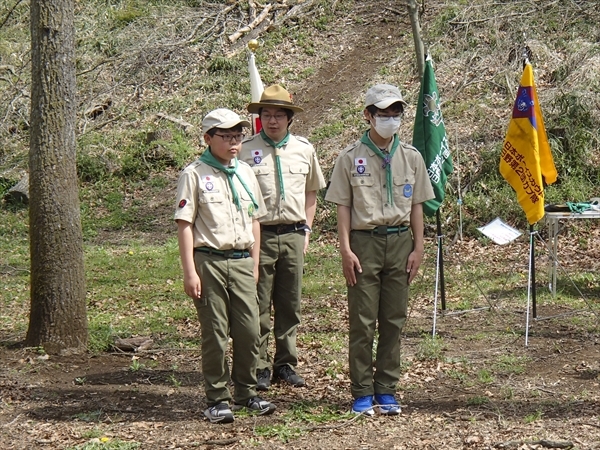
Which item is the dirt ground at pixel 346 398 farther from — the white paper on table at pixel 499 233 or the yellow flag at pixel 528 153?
the yellow flag at pixel 528 153

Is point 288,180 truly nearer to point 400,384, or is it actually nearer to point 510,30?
point 400,384

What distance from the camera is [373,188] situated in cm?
560

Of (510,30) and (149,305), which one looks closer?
(149,305)

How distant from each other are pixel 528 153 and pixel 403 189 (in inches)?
103

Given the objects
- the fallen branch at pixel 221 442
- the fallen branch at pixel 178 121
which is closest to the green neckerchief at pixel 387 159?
the fallen branch at pixel 221 442

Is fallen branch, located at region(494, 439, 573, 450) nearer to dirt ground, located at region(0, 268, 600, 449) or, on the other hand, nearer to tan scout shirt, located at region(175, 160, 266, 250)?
dirt ground, located at region(0, 268, 600, 449)

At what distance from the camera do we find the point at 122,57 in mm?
20031

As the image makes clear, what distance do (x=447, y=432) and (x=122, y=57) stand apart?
643 inches

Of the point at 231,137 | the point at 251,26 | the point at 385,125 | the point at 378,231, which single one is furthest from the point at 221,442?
the point at 251,26

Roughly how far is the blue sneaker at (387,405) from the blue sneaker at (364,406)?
0.07 m

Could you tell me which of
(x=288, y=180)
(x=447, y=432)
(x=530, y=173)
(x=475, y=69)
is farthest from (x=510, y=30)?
(x=447, y=432)

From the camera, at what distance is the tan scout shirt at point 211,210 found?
17.9 ft

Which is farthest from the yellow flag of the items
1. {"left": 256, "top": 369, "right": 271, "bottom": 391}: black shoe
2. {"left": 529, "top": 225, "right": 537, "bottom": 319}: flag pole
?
{"left": 256, "top": 369, "right": 271, "bottom": 391}: black shoe

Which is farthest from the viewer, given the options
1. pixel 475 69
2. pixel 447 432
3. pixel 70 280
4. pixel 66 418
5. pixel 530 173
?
pixel 475 69
